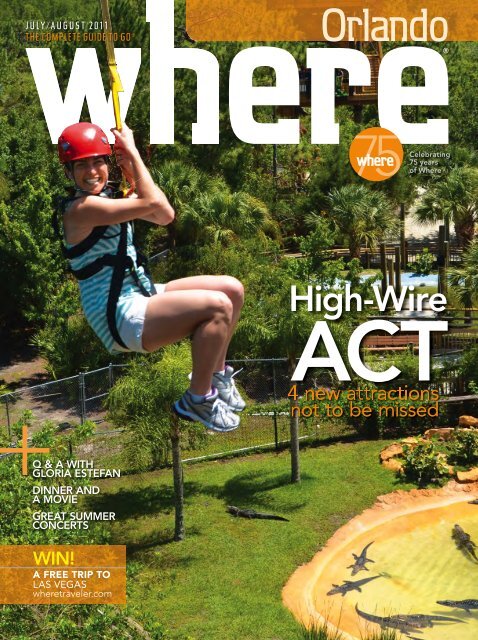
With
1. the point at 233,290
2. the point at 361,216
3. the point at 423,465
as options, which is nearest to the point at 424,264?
the point at 361,216

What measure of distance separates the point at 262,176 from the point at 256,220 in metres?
9.08

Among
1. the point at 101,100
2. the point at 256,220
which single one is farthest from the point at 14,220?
the point at 256,220

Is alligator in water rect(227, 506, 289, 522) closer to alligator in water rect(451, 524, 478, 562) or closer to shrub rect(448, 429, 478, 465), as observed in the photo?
alligator in water rect(451, 524, 478, 562)

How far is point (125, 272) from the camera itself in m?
6.12

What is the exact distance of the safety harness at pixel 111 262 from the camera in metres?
6.04

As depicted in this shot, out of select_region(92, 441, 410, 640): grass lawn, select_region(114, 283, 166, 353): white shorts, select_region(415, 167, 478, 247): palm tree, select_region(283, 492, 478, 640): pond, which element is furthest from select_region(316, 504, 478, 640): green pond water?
select_region(415, 167, 478, 247): palm tree

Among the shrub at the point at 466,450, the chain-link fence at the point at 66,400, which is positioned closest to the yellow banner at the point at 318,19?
the chain-link fence at the point at 66,400

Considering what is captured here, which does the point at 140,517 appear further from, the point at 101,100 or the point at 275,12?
the point at 275,12

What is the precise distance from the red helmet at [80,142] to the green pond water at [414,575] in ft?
47.4

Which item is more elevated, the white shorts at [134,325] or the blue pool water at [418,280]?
the white shorts at [134,325]

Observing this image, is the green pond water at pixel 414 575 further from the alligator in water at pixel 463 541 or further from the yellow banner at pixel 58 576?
the yellow banner at pixel 58 576

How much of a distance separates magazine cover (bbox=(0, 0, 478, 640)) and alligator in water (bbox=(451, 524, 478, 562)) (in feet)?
0.21

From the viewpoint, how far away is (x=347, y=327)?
80.8 feet

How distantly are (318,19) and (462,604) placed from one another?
122ft
